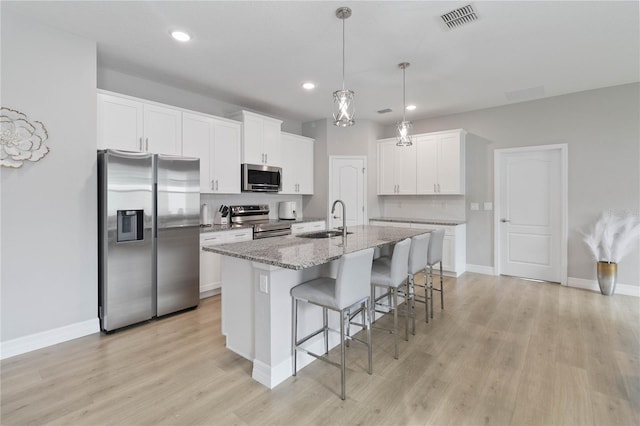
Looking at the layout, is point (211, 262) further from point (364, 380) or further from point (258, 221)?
point (364, 380)

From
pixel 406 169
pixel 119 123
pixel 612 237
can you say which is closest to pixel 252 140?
pixel 119 123

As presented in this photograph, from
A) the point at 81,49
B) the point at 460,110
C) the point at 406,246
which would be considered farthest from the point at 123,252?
the point at 460,110

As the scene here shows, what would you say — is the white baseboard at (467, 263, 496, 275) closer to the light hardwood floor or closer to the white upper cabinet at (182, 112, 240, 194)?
the light hardwood floor

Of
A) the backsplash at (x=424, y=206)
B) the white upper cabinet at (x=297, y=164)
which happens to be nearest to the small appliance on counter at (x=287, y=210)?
the white upper cabinet at (x=297, y=164)

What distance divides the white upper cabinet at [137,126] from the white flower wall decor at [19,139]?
54cm

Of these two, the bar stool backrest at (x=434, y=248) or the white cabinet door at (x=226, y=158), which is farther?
the white cabinet door at (x=226, y=158)

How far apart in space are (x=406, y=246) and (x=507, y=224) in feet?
11.0

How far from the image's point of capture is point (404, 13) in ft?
8.28

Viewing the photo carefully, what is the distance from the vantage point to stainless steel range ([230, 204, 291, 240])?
14.8 feet

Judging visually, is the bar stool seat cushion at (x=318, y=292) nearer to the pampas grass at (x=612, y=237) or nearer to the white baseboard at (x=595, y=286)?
the pampas grass at (x=612, y=237)

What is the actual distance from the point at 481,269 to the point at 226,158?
448 cm

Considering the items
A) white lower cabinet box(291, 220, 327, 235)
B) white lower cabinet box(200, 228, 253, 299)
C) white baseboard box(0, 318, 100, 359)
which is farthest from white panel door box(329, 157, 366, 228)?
white baseboard box(0, 318, 100, 359)

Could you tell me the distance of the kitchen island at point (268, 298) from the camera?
6.95 feet

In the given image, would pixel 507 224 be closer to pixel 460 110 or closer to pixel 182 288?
Answer: pixel 460 110
